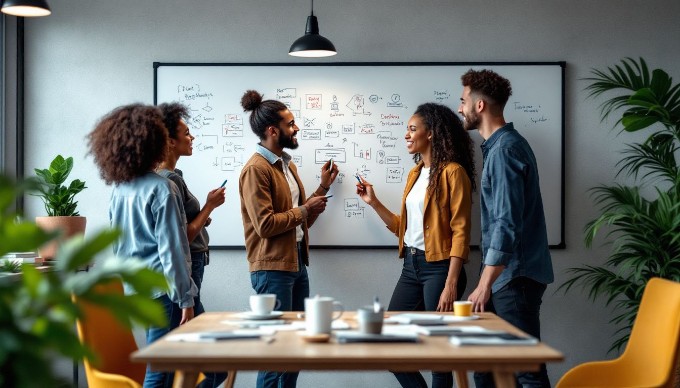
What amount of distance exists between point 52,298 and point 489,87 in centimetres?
309

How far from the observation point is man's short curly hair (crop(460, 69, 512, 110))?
3619 millimetres

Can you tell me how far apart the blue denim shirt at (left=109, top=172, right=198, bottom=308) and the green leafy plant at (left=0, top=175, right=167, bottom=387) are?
2278 millimetres

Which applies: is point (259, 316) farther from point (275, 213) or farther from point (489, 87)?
point (489, 87)

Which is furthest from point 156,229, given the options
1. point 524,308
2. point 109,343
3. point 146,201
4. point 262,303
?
point 524,308

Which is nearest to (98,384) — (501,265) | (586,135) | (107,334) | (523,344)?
(107,334)

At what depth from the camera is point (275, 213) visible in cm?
398

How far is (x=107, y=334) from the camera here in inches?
113

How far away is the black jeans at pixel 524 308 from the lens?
318 centimetres

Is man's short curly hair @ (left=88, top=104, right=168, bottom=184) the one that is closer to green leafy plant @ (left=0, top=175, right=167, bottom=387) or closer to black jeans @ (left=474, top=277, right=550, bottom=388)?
black jeans @ (left=474, top=277, right=550, bottom=388)

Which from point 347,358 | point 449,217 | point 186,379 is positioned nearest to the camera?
point 347,358

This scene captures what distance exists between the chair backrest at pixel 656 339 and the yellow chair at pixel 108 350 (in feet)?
5.30

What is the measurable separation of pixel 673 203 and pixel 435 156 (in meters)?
1.20

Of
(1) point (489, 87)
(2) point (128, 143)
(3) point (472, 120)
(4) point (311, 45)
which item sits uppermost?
(4) point (311, 45)

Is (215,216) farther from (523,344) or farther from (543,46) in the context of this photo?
(523,344)
